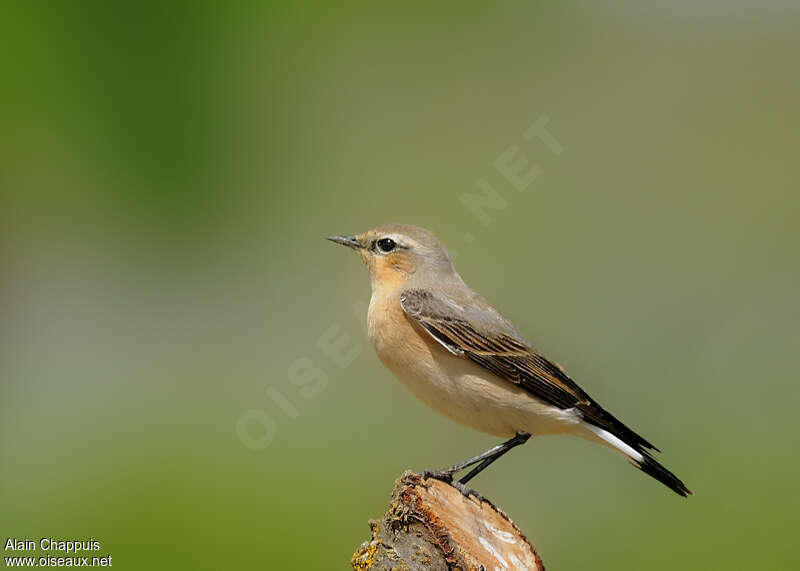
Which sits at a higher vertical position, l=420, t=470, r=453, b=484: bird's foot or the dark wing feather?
the dark wing feather

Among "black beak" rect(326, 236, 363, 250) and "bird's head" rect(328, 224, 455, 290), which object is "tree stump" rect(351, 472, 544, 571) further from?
"black beak" rect(326, 236, 363, 250)

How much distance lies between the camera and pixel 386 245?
5707 millimetres

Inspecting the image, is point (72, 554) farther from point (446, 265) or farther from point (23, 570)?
point (446, 265)

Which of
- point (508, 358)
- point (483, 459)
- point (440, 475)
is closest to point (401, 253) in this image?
point (508, 358)

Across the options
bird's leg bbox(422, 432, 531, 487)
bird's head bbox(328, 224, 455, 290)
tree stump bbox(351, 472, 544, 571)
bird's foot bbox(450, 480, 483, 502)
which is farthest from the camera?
bird's head bbox(328, 224, 455, 290)

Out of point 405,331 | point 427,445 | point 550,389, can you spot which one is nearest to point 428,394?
point 405,331

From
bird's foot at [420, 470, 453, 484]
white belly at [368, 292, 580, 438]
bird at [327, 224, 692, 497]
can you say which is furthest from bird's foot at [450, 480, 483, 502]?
white belly at [368, 292, 580, 438]

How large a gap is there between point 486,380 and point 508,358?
20 cm

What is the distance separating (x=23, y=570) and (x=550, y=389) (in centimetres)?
478

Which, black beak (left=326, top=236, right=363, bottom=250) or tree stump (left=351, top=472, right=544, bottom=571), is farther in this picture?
black beak (left=326, top=236, right=363, bottom=250)

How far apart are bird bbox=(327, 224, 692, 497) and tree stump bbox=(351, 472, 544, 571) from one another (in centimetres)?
74

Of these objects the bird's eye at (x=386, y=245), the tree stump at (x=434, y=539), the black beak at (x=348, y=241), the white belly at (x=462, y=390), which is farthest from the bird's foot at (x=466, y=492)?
the black beak at (x=348, y=241)

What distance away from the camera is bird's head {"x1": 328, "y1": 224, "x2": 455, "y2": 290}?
562 centimetres

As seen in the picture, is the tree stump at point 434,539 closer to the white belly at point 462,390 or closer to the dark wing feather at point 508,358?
the white belly at point 462,390
